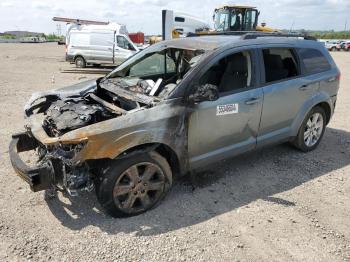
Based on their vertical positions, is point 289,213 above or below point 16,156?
below

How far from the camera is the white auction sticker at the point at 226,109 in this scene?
3956 millimetres

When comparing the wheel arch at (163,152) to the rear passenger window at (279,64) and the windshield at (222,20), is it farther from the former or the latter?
the windshield at (222,20)

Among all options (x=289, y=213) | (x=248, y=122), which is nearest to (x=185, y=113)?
(x=248, y=122)

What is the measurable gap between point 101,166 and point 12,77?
12216 mm

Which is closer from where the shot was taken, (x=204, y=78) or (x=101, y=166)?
(x=101, y=166)

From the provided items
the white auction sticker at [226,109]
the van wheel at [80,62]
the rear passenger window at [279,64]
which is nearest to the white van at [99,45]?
the van wheel at [80,62]

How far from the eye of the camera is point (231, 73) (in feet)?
13.9

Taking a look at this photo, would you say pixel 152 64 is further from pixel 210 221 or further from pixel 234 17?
pixel 234 17

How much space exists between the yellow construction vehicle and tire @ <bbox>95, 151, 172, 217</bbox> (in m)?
16.5

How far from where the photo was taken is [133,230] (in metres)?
3.49

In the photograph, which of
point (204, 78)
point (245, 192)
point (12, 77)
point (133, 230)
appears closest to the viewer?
point (133, 230)

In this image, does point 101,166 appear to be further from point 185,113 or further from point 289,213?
point 289,213

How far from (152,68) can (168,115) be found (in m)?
1.69

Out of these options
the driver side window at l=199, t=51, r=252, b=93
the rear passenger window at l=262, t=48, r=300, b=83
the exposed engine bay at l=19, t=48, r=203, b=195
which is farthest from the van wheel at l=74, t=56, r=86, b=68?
the driver side window at l=199, t=51, r=252, b=93
